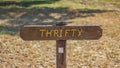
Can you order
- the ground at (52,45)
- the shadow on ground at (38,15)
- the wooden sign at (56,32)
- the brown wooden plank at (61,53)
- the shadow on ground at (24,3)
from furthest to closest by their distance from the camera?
the shadow on ground at (24,3) → the shadow on ground at (38,15) → the ground at (52,45) → the brown wooden plank at (61,53) → the wooden sign at (56,32)

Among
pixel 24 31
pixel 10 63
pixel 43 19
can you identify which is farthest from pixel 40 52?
pixel 43 19

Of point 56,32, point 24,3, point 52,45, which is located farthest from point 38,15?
point 56,32

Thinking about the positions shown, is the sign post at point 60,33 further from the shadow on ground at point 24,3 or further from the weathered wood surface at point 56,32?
the shadow on ground at point 24,3

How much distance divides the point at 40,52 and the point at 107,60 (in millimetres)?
2026

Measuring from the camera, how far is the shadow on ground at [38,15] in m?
15.9

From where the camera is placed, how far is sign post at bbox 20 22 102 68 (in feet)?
18.6

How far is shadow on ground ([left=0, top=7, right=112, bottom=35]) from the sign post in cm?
864

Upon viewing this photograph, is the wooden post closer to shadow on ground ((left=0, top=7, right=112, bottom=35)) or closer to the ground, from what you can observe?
the ground

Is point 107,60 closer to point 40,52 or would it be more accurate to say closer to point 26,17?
point 40,52

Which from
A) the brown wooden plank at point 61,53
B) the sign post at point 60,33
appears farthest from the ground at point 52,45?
the sign post at point 60,33

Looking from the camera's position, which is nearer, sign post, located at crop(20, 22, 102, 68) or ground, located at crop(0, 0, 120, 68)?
sign post, located at crop(20, 22, 102, 68)

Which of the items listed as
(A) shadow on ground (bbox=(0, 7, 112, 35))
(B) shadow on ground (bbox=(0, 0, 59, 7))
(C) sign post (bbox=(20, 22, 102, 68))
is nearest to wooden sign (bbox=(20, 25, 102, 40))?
(C) sign post (bbox=(20, 22, 102, 68))

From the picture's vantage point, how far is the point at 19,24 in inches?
601

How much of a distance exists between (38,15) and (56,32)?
12294 mm
